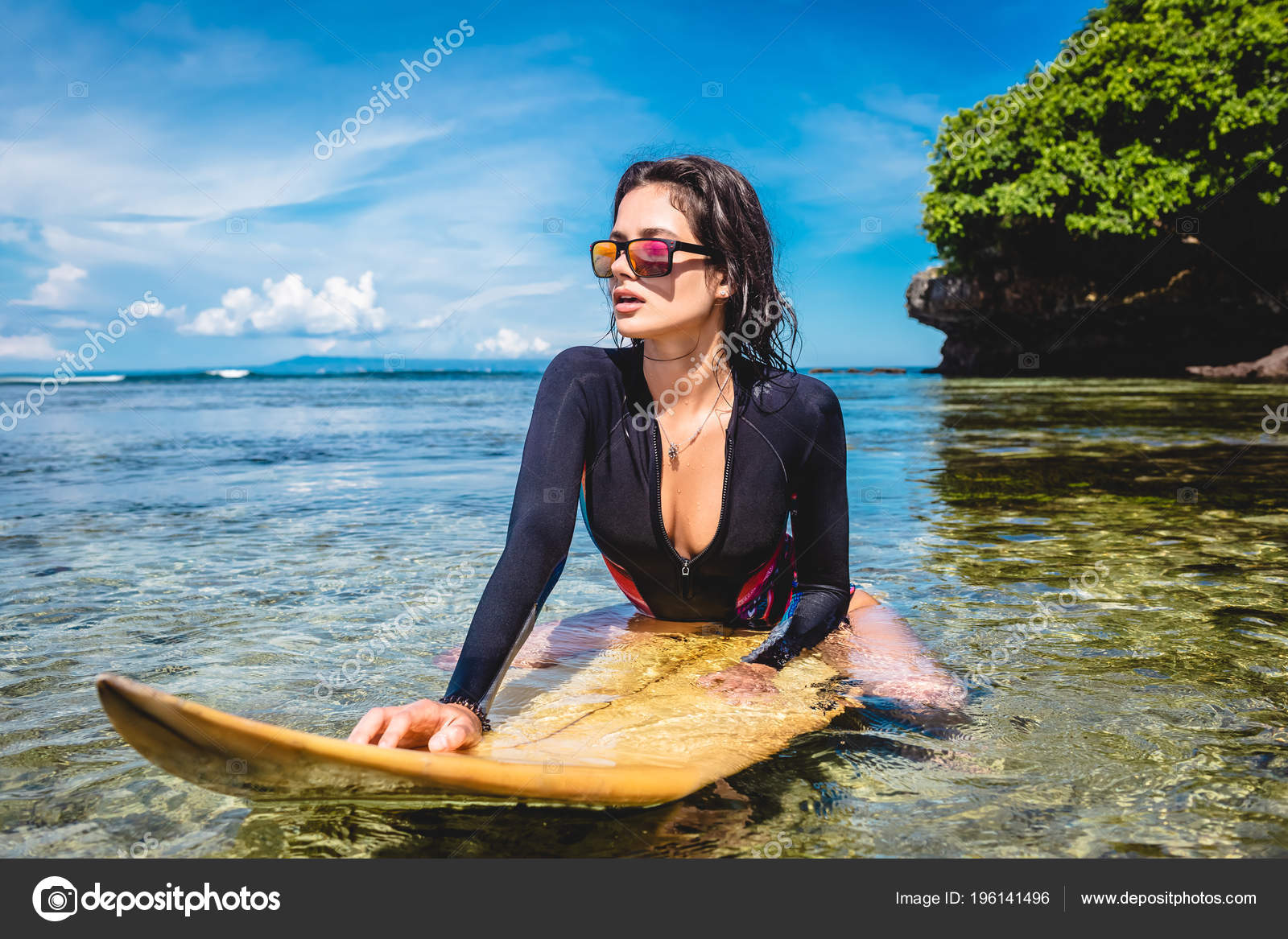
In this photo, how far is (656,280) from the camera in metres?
2.72

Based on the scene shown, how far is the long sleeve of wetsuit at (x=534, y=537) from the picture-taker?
2.31 metres

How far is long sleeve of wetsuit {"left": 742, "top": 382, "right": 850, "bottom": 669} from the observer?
2.95m

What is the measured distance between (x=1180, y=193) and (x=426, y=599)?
34.1 meters

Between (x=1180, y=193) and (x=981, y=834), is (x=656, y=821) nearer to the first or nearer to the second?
(x=981, y=834)

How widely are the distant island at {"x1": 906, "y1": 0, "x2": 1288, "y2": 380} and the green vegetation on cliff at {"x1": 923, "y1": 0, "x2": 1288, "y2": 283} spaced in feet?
0.19

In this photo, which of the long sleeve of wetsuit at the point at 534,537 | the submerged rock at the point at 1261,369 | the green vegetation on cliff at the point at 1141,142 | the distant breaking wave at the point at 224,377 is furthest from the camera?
the distant breaking wave at the point at 224,377

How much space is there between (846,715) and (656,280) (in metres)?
1.48

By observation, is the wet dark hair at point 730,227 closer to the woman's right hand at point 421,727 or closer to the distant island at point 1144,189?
the woman's right hand at point 421,727

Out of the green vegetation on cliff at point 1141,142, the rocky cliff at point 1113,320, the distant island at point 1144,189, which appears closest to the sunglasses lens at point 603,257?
the rocky cliff at point 1113,320

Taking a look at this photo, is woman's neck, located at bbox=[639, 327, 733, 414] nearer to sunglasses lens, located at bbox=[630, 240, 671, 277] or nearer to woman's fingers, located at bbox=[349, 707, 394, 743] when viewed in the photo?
sunglasses lens, located at bbox=[630, 240, 671, 277]

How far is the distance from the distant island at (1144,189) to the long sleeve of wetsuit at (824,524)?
31145 millimetres

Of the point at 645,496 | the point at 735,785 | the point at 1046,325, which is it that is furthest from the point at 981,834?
the point at 1046,325

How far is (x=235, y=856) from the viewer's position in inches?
73.2

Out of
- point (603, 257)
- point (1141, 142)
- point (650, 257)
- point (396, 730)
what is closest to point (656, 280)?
point (650, 257)
